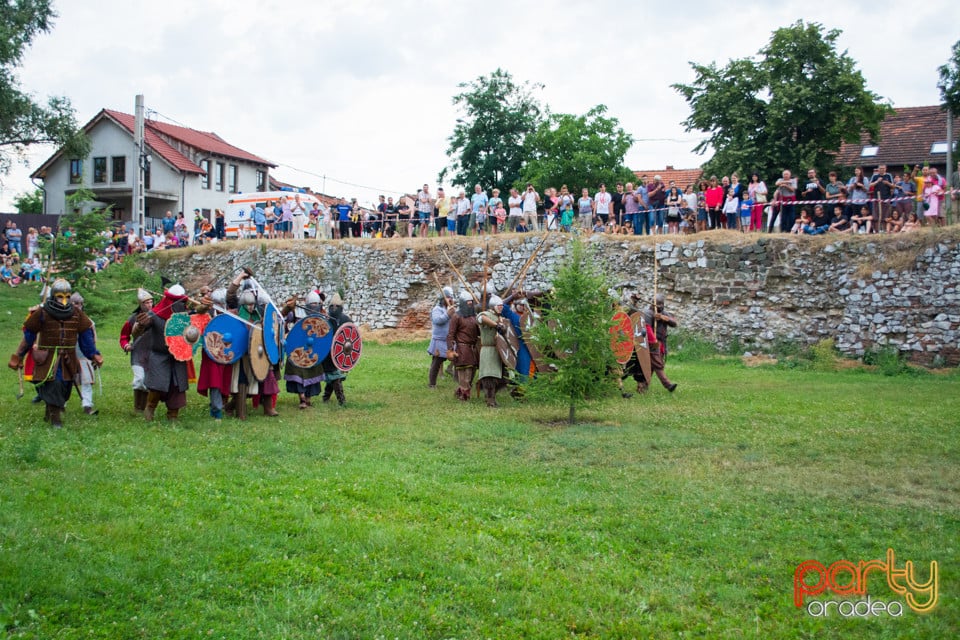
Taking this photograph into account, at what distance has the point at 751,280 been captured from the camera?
1891 centimetres

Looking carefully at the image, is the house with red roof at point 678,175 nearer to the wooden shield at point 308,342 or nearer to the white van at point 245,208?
the white van at point 245,208

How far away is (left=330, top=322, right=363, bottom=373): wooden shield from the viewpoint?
36.7 ft

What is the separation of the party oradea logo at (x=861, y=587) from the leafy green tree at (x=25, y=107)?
2508cm

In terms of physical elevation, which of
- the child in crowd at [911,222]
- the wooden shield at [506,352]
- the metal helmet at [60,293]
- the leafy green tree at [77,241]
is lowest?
the wooden shield at [506,352]

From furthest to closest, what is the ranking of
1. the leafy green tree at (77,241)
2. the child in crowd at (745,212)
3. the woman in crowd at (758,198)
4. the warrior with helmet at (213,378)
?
1. the child in crowd at (745,212)
2. the woman in crowd at (758,198)
3. the leafy green tree at (77,241)
4. the warrior with helmet at (213,378)

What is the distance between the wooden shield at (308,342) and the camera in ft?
35.4

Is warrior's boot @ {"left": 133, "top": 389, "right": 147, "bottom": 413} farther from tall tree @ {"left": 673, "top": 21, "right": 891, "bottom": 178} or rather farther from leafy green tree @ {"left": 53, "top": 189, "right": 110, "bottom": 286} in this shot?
tall tree @ {"left": 673, "top": 21, "right": 891, "bottom": 178}

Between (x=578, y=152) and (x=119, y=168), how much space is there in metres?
24.8

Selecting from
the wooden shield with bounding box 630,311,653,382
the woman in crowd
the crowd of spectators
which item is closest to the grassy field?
the wooden shield with bounding box 630,311,653,382

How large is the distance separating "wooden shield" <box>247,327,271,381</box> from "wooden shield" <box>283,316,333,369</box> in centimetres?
67

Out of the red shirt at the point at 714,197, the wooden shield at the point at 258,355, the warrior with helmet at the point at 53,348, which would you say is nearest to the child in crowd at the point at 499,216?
the red shirt at the point at 714,197

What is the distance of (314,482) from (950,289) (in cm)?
1494

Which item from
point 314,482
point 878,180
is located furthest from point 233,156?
point 314,482

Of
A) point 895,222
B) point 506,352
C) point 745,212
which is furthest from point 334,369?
point 895,222
